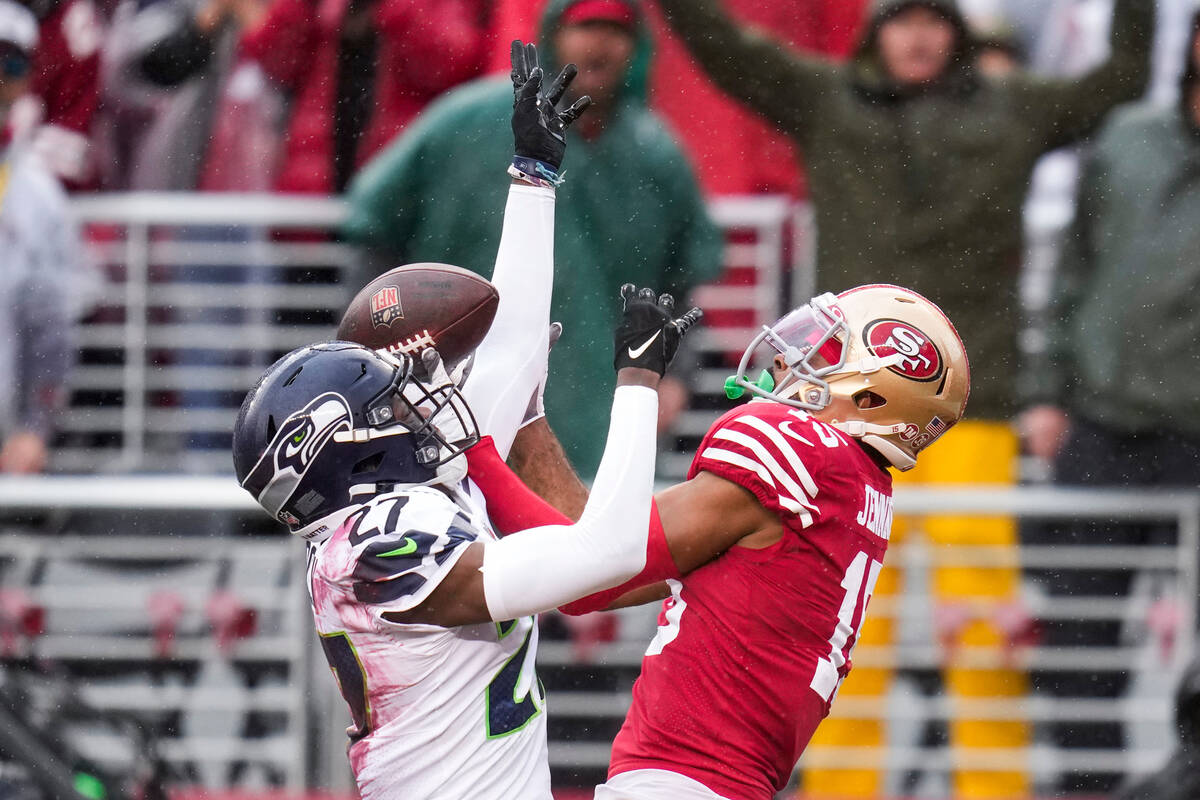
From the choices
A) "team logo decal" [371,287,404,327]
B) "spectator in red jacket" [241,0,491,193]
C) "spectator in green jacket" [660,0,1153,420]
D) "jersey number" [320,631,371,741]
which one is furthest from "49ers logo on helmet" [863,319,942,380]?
"spectator in red jacket" [241,0,491,193]

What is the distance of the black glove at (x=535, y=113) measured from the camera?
3.24 metres

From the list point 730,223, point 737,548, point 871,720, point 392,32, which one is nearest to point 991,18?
point 730,223

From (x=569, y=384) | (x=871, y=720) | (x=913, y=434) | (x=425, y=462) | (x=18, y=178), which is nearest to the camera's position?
(x=425, y=462)

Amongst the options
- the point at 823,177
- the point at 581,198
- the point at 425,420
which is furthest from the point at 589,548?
the point at 823,177

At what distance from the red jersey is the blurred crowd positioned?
2222mm

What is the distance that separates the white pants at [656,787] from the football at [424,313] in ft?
2.78

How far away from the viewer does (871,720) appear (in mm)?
5656

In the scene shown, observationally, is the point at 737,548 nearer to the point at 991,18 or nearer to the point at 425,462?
the point at 425,462

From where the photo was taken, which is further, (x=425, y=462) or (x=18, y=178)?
(x=18, y=178)

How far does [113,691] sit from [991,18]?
13.1 ft

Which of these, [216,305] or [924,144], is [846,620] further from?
[216,305]

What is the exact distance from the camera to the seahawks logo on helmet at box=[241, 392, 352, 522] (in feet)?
9.47

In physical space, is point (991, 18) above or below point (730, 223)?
above

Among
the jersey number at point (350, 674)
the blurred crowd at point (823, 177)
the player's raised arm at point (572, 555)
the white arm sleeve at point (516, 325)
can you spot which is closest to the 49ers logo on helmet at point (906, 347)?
the player's raised arm at point (572, 555)
